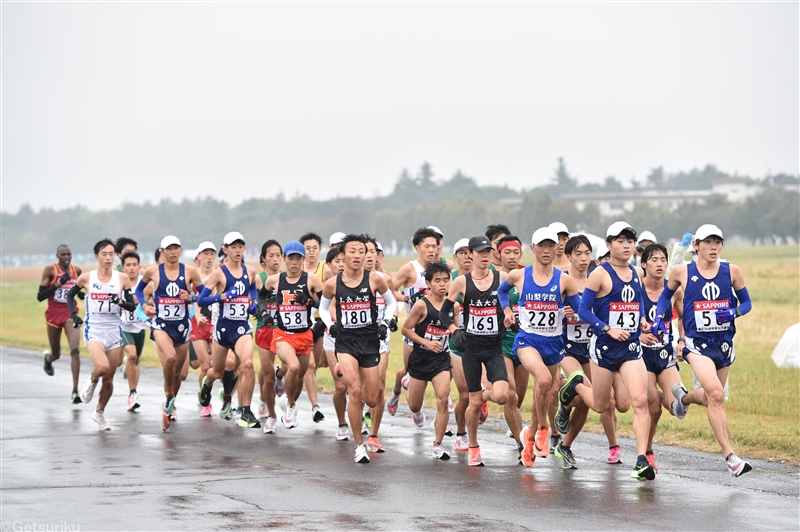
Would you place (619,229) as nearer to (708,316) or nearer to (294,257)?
(708,316)

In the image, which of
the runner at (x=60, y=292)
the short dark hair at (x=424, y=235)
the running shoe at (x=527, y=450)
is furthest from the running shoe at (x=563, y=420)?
the runner at (x=60, y=292)

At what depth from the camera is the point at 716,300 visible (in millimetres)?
10961

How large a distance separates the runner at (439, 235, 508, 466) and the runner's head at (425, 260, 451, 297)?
71cm

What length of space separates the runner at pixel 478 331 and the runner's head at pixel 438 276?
706 mm

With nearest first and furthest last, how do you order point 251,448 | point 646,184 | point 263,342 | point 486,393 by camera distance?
point 486,393 < point 251,448 < point 263,342 < point 646,184

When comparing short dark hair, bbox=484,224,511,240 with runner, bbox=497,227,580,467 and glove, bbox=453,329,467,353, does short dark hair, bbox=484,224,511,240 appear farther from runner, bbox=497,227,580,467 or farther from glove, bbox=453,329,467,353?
glove, bbox=453,329,467,353

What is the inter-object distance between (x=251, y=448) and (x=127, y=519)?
4326 millimetres

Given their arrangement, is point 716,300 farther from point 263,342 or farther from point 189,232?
point 189,232

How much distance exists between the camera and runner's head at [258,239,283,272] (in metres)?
15.4

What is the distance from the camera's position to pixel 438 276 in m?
12.5

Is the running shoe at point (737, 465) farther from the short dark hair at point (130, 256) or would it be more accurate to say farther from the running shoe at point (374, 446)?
the short dark hair at point (130, 256)

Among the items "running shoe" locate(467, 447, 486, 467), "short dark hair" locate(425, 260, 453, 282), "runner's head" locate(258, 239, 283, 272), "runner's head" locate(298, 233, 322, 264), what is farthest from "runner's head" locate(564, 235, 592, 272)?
"runner's head" locate(258, 239, 283, 272)

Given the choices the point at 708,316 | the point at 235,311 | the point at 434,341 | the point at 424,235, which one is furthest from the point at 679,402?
the point at 235,311

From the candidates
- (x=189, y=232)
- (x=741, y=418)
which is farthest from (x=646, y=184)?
(x=741, y=418)
